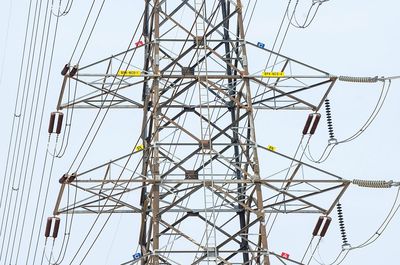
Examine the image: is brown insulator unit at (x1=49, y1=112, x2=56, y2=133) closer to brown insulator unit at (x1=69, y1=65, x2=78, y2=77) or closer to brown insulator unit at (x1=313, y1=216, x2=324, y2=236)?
brown insulator unit at (x1=69, y1=65, x2=78, y2=77)

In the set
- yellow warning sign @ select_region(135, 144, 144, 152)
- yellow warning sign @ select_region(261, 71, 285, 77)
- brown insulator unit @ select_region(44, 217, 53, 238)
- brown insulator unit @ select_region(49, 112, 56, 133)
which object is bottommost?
brown insulator unit @ select_region(44, 217, 53, 238)

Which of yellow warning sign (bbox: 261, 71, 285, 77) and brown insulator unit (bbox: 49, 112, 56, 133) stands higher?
yellow warning sign (bbox: 261, 71, 285, 77)

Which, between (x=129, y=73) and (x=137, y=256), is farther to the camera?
(x=129, y=73)

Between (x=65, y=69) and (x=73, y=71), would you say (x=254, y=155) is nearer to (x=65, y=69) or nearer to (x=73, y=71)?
(x=73, y=71)

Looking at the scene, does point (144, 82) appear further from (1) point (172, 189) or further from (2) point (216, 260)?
(2) point (216, 260)

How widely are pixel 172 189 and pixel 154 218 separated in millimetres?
2715

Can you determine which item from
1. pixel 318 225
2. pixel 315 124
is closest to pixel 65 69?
pixel 315 124

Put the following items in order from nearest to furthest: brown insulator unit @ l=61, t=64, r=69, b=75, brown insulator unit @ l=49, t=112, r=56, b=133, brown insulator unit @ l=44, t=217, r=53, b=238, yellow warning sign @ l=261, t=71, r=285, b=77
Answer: brown insulator unit @ l=44, t=217, r=53, b=238
yellow warning sign @ l=261, t=71, r=285, b=77
brown insulator unit @ l=61, t=64, r=69, b=75
brown insulator unit @ l=49, t=112, r=56, b=133

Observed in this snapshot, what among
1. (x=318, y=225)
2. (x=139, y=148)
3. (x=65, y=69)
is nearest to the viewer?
(x=318, y=225)

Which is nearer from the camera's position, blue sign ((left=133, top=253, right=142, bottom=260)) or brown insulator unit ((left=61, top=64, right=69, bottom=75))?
blue sign ((left=133, top=253, right=142, bottom=260))

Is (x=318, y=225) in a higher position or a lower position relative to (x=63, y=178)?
lower

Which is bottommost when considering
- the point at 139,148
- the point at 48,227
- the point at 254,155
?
the point at 48,227

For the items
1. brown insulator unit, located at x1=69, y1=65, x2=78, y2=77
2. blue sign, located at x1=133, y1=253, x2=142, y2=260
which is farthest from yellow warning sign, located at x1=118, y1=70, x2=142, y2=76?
blue sign, located at x1=133, y1=253, x2=142, y2=260

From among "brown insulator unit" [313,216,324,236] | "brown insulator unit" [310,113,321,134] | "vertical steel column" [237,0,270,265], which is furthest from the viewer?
"brown insulator unit" [310,113,321,134]
